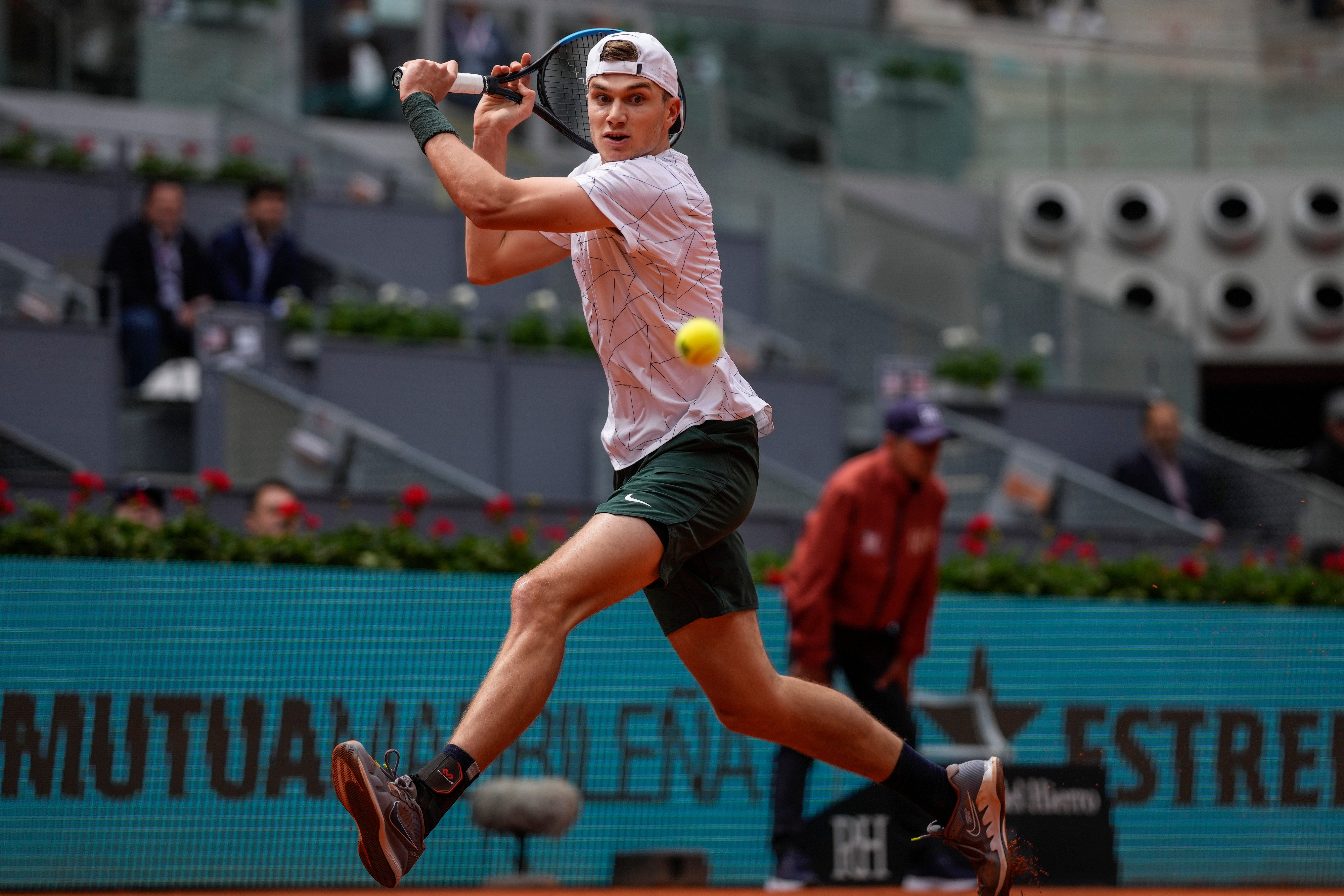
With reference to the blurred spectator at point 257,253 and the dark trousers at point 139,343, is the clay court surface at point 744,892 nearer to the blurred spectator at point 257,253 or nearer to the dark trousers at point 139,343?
the dark trousers at point 139,343

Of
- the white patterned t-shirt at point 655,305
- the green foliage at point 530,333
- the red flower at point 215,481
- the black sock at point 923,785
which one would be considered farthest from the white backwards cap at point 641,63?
the green foliage at point 530,333

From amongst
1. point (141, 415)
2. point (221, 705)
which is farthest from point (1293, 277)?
point (221, 705)

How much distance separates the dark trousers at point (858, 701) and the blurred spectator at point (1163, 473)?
6.39 m

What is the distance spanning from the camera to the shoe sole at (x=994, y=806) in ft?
15.1

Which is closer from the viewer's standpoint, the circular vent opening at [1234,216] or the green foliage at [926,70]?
the green foliage at [926,70]

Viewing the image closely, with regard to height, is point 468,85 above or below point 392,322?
above

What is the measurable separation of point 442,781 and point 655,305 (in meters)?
1.36

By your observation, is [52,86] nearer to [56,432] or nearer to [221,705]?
[56,432]

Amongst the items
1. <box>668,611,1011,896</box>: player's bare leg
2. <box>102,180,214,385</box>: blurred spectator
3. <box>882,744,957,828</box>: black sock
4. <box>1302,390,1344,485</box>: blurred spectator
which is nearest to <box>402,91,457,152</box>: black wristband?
<box>668,611,1011,896</box>: player's bare leg

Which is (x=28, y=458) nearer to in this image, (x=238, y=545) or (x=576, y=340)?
(x=238, y=545)

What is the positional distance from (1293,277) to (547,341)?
10.4 meters

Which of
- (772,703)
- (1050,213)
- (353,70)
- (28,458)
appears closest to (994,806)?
(772,703)

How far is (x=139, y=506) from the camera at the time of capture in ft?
25.5

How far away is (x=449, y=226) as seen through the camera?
1421cm
